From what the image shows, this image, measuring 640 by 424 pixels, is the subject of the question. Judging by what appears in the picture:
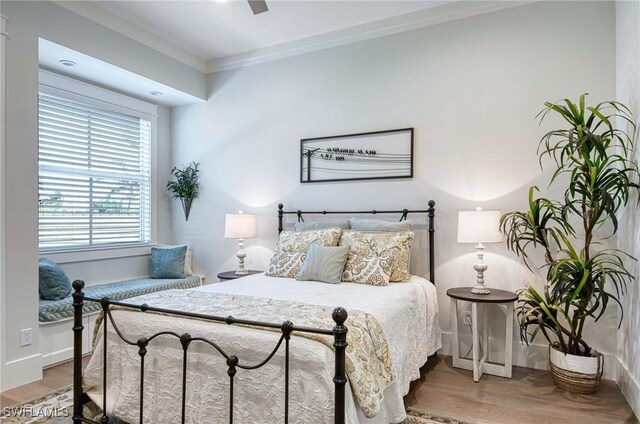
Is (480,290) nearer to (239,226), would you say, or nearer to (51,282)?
(239,226)

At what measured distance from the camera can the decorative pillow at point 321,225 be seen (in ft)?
12.1

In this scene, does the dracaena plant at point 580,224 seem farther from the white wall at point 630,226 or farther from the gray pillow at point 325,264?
the gray pillow at point 325,264

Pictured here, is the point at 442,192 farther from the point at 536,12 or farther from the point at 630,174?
the point at 536,12

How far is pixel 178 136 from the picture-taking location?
509 cm

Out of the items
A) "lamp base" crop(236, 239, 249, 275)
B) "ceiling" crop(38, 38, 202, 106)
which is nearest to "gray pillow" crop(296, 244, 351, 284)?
"lamp base" crop(236, 239, 249, 275)

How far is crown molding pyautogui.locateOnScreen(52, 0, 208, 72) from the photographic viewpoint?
3.44m

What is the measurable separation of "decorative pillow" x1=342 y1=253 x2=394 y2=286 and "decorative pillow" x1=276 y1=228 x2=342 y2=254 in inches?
11.1

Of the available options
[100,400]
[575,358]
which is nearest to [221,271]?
[100,400]

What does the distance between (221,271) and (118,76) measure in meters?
2.45

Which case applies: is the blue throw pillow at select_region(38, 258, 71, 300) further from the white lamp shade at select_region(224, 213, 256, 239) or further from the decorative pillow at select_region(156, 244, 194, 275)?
the white lamp shade at select_region(224, 213, 256, 239)

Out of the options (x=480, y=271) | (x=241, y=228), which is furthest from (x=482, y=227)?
(x=241, y=228)

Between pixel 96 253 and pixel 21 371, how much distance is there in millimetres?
1539

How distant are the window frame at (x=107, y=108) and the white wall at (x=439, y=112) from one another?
92cm

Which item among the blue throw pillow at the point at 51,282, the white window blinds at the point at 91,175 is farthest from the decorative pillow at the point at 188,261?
the blue throw pillow at the point at 51,282
